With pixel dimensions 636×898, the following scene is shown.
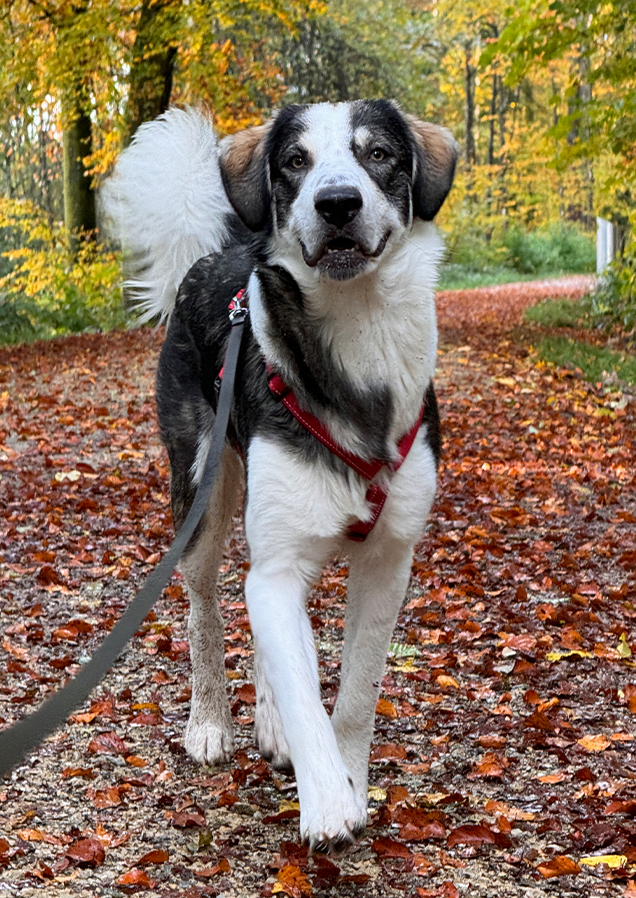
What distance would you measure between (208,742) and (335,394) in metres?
1.44

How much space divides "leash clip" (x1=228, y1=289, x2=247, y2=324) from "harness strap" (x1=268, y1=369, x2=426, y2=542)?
0.41 meters

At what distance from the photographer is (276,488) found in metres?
2.92

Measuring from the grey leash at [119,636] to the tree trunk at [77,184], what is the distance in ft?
51.8

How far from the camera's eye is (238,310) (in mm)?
3506

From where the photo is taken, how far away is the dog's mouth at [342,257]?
2.89 meters

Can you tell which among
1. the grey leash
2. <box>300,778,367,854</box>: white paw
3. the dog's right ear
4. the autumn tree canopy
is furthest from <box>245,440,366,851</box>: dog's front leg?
the autumn tree canopy

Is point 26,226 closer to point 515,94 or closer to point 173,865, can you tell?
point 173,865

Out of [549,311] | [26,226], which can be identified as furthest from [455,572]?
[26,226]

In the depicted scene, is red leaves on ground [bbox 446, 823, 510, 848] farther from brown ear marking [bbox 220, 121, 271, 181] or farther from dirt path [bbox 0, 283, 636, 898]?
brown ear marking [bbox 220, 121, 271, 181]

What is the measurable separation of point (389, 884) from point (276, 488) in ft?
3.70

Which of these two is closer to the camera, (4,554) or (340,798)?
(340,798)

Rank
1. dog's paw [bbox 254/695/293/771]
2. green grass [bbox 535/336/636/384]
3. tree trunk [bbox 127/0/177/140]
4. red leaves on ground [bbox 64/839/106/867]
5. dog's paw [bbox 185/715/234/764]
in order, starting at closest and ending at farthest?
red leaves on ground [bbox 64/839/106/867] < dog's paw [bbox 254/695/293/771] < dog's paw [bbox 185/715/234/764] < green grass [bbox 535/336/636/384] < tree trunk [bbox 127/0/177/140]

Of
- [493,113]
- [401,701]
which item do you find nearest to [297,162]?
[401,701]

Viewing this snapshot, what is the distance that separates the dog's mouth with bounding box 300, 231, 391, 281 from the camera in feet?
9.50
